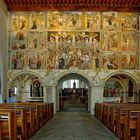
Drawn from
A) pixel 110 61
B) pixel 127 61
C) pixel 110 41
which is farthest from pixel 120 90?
pixel 110 41

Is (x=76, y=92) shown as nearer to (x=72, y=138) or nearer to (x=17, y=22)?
(x=17, y=22)

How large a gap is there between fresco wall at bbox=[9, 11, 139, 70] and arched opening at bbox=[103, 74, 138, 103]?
5174mm

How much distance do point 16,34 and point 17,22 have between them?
0.98 meters

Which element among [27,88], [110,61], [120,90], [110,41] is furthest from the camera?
[27,88]

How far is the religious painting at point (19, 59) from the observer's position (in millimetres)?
25531

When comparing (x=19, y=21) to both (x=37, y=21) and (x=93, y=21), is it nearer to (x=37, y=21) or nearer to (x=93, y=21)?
(x=37, y=21)

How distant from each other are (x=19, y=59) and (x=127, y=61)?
870 cm

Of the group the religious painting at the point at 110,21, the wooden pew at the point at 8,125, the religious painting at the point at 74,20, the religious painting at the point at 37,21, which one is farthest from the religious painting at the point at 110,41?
the wooden pew at the point at 8,125

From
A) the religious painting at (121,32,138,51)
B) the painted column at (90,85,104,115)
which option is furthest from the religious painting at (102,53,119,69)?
the painted column at (90,85,104,115)

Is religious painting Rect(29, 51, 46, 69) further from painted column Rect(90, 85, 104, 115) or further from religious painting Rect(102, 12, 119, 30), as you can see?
religious painting Rect(102, 12, 119, 30)

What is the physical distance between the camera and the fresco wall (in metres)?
25.4

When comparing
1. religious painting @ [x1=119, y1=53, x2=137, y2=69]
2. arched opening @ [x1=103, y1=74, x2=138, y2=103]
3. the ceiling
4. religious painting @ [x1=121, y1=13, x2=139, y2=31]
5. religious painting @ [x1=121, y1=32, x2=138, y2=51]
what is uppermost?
the ceiling

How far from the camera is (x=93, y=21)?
1010 inches

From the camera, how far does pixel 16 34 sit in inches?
1008
